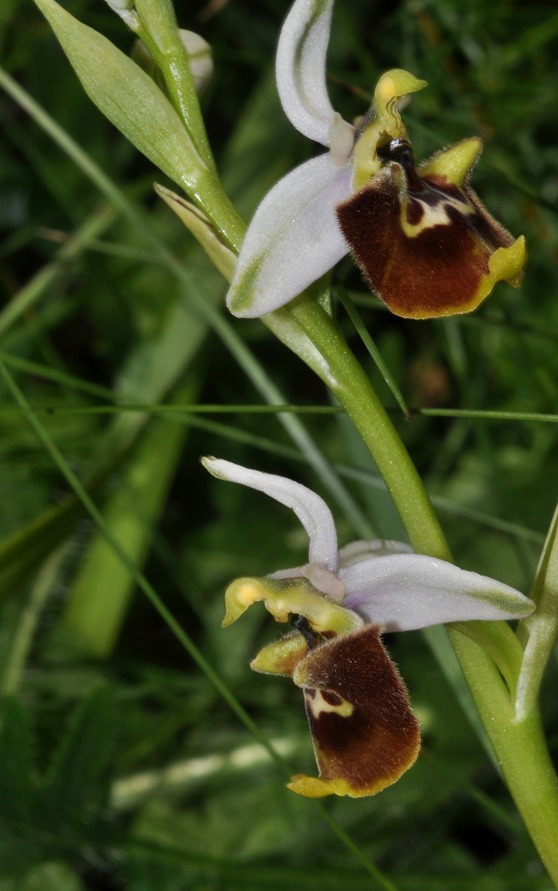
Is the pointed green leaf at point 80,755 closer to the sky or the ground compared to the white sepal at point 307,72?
closer to the ground

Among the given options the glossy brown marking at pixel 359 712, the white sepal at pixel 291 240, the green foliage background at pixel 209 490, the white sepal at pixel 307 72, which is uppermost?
the white sepal at pixel 307 72

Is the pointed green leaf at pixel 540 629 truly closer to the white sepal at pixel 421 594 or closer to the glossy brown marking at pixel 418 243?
the white sepal at pixel 421 594

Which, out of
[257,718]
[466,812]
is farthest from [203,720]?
[466,812]

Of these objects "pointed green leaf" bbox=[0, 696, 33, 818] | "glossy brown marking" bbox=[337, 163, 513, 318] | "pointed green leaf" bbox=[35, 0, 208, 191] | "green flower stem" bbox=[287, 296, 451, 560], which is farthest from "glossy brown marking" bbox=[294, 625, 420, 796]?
"pointed green leaf" bbox=[0, 696, 33, 818]

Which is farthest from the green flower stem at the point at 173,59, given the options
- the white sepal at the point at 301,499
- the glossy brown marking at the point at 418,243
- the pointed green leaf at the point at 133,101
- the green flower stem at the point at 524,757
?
the green flower stem at the point at 524,757

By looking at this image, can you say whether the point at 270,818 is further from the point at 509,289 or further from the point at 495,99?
the point at 495,99

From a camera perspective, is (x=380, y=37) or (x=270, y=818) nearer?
(x=270, y=818)

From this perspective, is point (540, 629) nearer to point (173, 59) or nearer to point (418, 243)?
point (418, 243)
